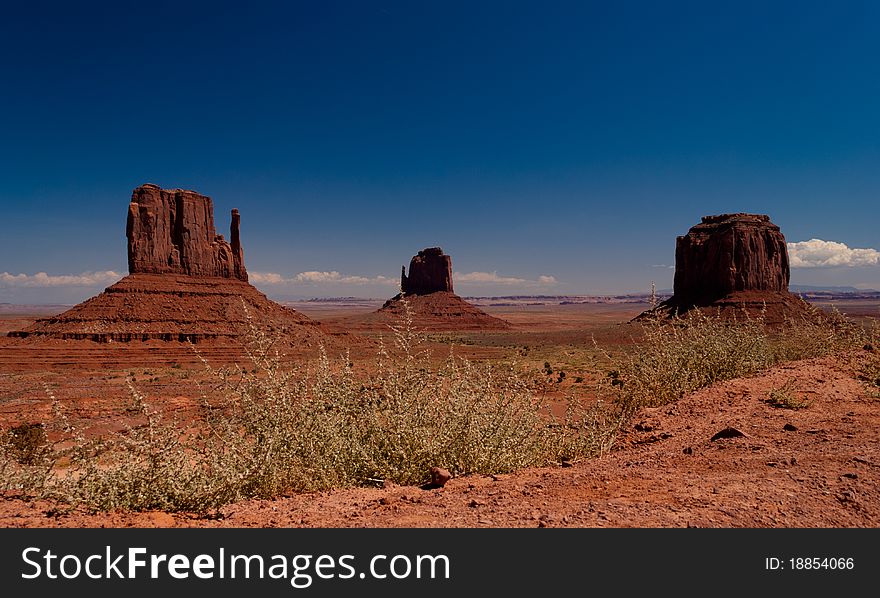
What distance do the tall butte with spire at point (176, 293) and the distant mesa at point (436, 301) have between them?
41.0 m

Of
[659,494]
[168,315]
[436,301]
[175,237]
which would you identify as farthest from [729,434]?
[436,301]

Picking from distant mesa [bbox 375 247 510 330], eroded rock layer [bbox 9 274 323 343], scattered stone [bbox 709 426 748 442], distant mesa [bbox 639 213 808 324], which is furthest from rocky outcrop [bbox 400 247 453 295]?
scattered stone [bbox 709 426 748 442]

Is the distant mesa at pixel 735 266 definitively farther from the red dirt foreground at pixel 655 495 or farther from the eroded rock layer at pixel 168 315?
the red dirt foreground at pixel 655 495

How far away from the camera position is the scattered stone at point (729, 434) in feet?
18.4

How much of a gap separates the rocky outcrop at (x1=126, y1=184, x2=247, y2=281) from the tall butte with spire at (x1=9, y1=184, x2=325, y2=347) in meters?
0.09

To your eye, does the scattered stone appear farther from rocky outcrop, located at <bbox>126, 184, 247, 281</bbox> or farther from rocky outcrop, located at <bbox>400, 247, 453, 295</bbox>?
rocky outcrop, located at <bbox>400, 247, 453, 295</bbox>

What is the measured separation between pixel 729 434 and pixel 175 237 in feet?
199

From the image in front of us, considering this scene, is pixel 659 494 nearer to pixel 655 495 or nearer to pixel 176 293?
pixel 655 495

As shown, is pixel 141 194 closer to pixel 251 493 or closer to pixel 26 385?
pixel 26 385

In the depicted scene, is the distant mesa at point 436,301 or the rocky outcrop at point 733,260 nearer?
the rocky outcrop at point 733,260

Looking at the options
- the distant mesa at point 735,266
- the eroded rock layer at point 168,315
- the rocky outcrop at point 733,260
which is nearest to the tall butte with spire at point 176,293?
the eroded rock layer at point 168,315

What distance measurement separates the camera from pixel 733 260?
64.9m

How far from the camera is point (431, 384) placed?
597 centimetres

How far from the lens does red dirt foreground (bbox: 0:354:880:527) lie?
341 centimetres
